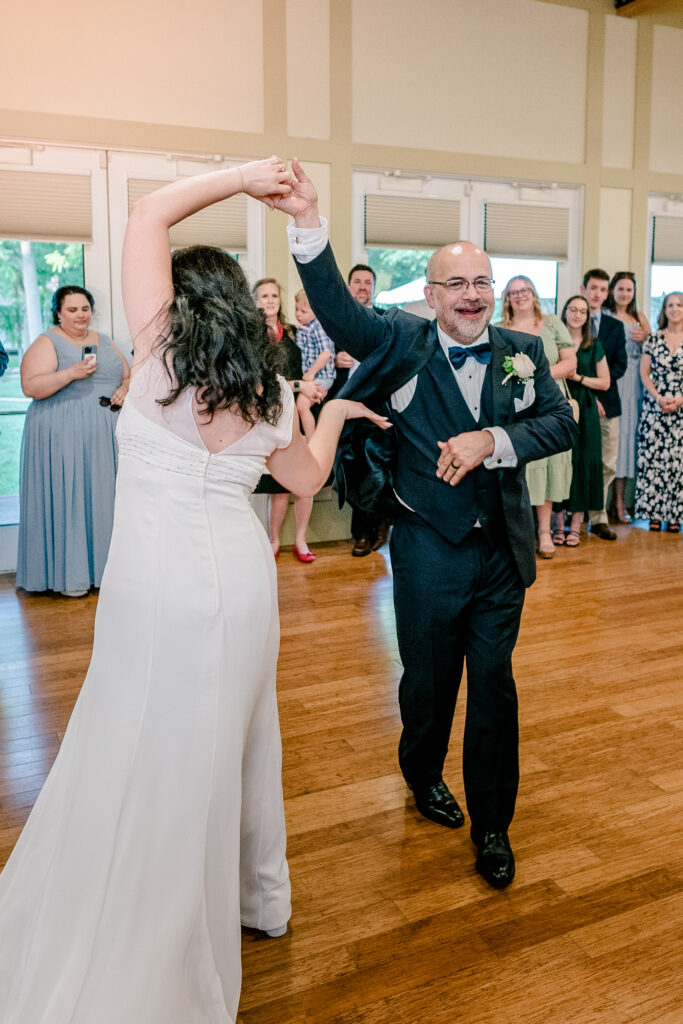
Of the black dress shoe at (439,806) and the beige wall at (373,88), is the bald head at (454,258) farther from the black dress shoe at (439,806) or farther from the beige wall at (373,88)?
the beige wall at (373,88)

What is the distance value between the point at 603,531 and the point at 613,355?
1.37 m

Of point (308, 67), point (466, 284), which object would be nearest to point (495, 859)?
point (466, 284)

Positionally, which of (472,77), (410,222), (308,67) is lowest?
(410,222)

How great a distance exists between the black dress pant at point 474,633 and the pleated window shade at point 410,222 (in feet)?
15.8

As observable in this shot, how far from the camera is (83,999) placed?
64.2 inches

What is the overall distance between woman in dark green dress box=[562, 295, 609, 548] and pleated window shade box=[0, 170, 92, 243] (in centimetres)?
342

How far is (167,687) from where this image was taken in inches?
68.2

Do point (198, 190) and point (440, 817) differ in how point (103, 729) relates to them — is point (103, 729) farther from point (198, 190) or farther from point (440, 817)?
point (440, 817)

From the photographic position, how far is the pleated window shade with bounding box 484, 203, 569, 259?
732 centimetres

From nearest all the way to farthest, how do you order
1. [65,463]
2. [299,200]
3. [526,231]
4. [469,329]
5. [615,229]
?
[299,200] < [469,329] < [65,463] < [526,231] < [615,229]

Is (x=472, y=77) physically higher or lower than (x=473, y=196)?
higher

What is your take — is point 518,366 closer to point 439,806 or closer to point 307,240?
point 307,240

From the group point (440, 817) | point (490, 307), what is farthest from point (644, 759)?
point (490, 307)

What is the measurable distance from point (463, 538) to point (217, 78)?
491cm
